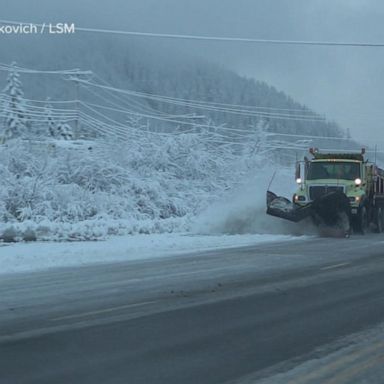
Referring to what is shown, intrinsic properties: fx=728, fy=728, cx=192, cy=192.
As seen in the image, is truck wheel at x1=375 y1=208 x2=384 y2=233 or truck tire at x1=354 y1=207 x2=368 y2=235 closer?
truck tire at x1=354 y1=207 x2=368 y2=235

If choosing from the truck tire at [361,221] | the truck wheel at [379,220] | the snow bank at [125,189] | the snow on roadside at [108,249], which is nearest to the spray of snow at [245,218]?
the snow bank at [125,189]

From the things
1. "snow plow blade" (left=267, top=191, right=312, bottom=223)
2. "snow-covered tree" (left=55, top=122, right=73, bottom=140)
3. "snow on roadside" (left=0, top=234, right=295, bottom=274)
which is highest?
"snow-covered tree" (left=55, top=122, right=73, bottom=140)

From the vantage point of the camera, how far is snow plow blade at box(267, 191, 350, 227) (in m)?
24.1

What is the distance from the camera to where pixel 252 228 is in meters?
25.8

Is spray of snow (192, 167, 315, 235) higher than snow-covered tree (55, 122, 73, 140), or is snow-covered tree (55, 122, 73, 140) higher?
snow-covered tree (55, 122, 73, 140)

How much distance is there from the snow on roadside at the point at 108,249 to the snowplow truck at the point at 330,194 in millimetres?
1160

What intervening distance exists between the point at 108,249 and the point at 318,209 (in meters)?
8.39

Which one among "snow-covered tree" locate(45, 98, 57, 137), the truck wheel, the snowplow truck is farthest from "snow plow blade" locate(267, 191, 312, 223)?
"snow-covered tree" locate(45, 98, 57, 137)

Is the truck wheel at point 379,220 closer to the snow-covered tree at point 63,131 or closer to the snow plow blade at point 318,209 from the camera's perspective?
the snow plow blade at point 318,209

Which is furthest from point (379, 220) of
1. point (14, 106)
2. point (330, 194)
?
point (14, 106)

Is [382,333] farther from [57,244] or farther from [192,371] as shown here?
[57,244]

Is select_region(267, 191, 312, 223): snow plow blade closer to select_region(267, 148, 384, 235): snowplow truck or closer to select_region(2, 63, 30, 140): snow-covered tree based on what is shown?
select_region(267, 148, 384, 235): snowplow truck

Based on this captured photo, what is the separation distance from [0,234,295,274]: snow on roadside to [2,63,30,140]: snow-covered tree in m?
38.7

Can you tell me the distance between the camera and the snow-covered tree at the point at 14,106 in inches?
2349
